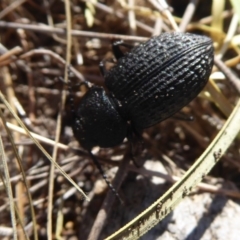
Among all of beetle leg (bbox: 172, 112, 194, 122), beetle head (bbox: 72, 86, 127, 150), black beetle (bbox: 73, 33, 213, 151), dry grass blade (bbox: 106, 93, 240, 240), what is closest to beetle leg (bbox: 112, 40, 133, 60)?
black beetle (bbox: 73, 33, 213, 151)

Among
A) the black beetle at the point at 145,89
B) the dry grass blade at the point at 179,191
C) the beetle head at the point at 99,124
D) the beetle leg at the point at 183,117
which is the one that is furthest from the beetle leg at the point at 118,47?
the dry grass blade at the point at 179,191

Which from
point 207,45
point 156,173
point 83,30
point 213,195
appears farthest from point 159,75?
point 83,30

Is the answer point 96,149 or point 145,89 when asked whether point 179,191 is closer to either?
point 145,89

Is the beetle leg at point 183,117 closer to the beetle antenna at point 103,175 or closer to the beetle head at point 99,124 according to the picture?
the beetle head at point 99,124

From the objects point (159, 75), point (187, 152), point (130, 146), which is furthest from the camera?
point (187, 152)

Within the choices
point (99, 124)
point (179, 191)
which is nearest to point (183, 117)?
point (99, 124)

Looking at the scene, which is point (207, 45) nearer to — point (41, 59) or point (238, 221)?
point (238, 221)
